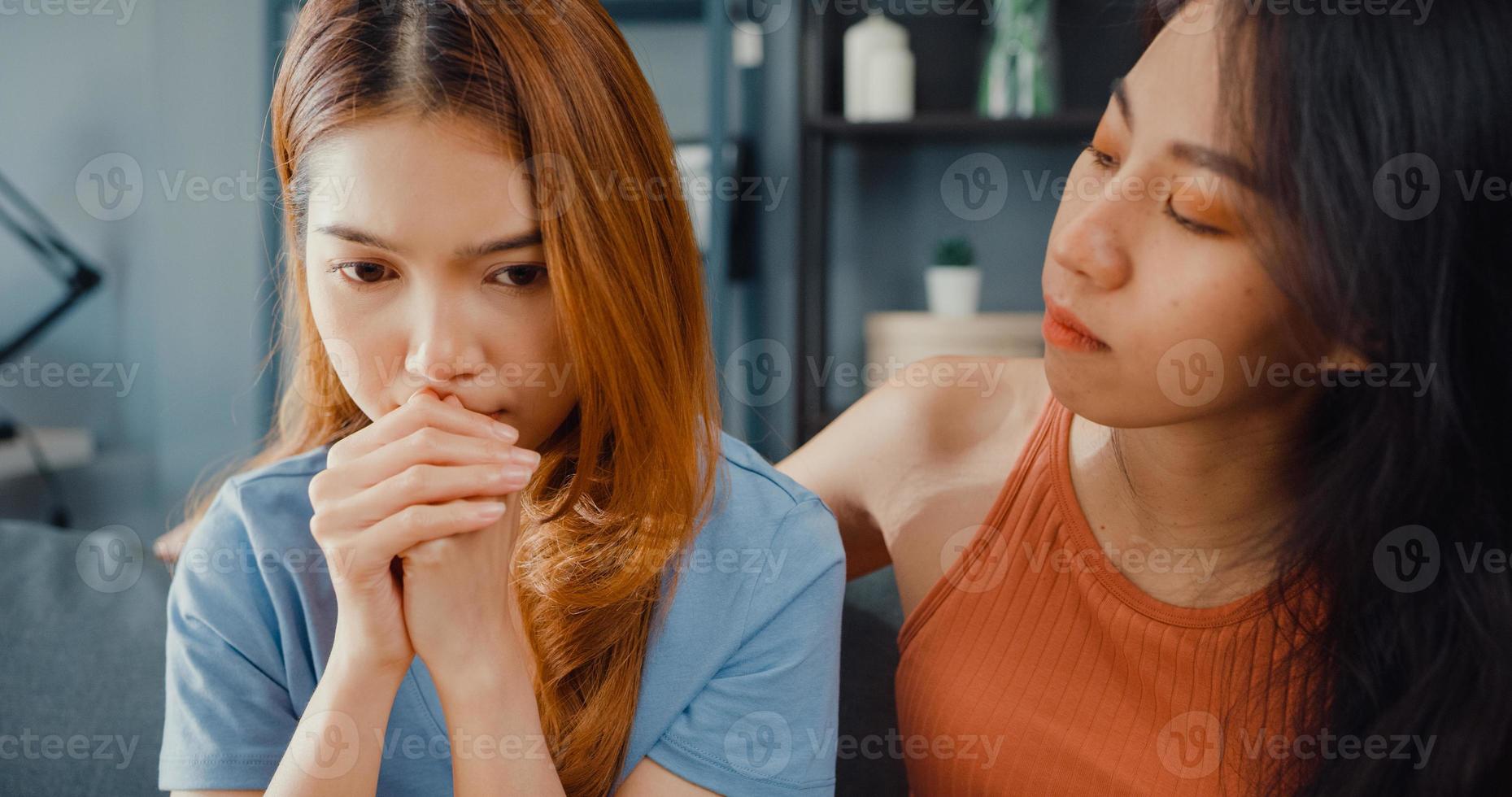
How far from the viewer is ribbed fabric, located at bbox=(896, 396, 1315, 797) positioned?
0.91 meters

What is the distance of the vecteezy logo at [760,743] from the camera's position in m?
0.86

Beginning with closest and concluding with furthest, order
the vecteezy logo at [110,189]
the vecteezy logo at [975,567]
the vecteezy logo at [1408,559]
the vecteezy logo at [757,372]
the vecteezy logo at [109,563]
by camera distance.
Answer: the vecteezy logo at [1408,559], the vecteezy logo at [975,567], the vecteezy logo at [109,563], the vecteezy logo at [757,372], the vecteezy logo at [110,189]

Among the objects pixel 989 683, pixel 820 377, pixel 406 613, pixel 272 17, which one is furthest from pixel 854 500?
pixel 272 17

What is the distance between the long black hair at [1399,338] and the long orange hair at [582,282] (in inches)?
17.0

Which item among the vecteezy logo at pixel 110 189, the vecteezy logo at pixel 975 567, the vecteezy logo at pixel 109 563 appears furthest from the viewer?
the vecteezy logo at pixel 110 189

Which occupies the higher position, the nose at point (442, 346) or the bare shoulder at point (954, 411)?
the nose at point (442, 346)

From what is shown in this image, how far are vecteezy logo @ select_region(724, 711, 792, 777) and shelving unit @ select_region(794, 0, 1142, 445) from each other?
5.39 ft

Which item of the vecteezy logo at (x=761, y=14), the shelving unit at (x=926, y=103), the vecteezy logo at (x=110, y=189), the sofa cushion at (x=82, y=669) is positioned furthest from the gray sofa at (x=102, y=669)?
the vecteezy logo at (x=110, y=189)

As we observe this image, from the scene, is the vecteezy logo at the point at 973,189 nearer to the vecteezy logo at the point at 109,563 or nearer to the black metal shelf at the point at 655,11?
the black metal shelf at the point at 655,11

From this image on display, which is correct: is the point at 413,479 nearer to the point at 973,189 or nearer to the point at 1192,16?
the point at 1192,16

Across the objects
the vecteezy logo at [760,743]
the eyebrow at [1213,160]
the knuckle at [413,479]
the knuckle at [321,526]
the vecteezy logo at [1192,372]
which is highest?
the eyebrow at [1213,160]

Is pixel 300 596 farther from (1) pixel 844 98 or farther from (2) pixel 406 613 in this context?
(1) pixel 844 98

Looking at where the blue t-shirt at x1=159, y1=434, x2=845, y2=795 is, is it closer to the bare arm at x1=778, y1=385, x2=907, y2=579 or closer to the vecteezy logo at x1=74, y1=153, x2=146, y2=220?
the bare arm at x1=778, y1=385, x2=907, y2=579

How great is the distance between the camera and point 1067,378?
33.2 inches
